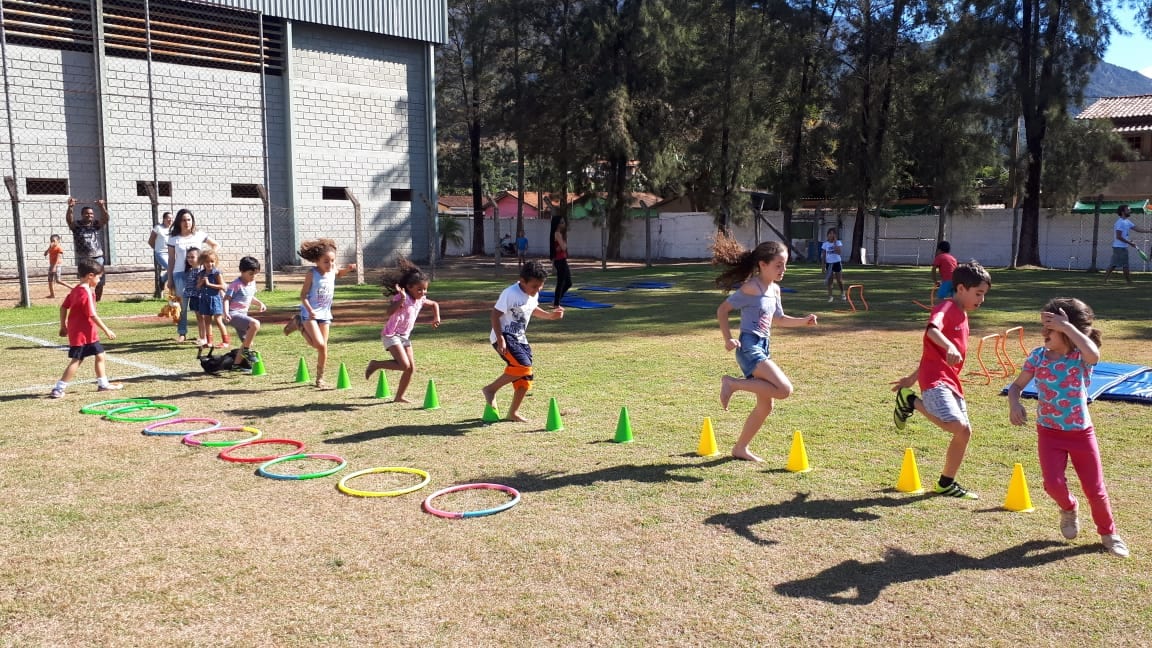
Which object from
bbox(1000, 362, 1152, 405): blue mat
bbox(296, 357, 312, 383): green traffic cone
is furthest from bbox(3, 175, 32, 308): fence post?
bbox(1000, 362, 1152, 405): blue mat

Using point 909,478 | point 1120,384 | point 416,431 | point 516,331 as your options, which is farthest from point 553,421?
point 1120,384

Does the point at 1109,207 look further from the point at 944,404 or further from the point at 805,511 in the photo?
the point at 805,511

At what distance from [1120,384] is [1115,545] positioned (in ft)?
17.1

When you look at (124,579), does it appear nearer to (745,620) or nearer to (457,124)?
(745,620)

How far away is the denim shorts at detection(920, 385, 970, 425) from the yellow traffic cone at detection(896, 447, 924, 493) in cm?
39

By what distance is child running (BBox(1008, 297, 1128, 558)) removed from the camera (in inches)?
197

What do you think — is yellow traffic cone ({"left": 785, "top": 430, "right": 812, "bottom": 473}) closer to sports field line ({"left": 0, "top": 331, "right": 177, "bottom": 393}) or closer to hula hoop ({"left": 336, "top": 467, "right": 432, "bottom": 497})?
hula hoop ({"left": 336, "top": 467, "right": 432, "bottom": 497})

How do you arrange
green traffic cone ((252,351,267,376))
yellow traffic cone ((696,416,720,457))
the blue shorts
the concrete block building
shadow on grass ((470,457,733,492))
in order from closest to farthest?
1. shadow on grass ((470,457,733,492))
2. the blue shorts
3. yellow traffic cone ((696,416,720,457))
4. green traffic cone ((252,351,267,376))
5. the concrete block building

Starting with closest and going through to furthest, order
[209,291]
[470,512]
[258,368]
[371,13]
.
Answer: [470,512]
[258,368]
[209,291]
[371,13]

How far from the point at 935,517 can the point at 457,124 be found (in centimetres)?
4765

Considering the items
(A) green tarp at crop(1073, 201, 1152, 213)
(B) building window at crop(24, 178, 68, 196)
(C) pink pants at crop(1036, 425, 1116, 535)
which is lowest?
(C) pink pants at crop(1036, 425, 1116, 535)

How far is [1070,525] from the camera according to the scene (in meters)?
5.11

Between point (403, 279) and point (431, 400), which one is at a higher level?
point (403, 279)

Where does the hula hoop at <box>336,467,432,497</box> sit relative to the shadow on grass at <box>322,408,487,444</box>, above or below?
above
